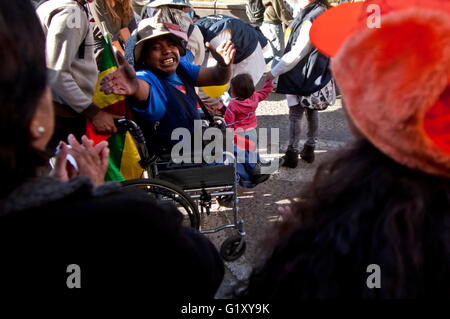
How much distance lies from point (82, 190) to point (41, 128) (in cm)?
15

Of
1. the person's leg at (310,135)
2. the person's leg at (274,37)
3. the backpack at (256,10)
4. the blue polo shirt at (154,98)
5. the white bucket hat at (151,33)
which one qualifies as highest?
the backpack at (256,10)

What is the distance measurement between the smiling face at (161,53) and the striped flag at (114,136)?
25 cm

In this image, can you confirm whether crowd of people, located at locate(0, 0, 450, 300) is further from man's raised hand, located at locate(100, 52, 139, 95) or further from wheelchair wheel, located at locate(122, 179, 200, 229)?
wheelchair wheel, located at locate(122, 179, 200, 229)

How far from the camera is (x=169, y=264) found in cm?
84

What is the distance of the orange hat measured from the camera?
681mm

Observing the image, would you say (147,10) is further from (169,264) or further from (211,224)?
(169,264)

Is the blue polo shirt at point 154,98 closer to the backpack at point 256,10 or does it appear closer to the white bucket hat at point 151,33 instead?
the white bucket hat at point 151,33

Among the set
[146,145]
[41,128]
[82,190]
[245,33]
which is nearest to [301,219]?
[82,190]

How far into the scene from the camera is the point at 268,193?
11.7 feet

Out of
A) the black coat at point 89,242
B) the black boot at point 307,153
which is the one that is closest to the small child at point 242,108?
the black boot at point 307,153

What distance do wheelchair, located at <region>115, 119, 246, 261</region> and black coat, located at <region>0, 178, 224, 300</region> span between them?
1.58m

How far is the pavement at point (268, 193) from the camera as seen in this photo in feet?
8.54

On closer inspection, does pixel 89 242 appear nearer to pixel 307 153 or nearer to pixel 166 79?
pixel 166 79

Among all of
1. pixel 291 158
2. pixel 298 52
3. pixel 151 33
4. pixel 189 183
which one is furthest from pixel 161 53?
pixel 291 158
